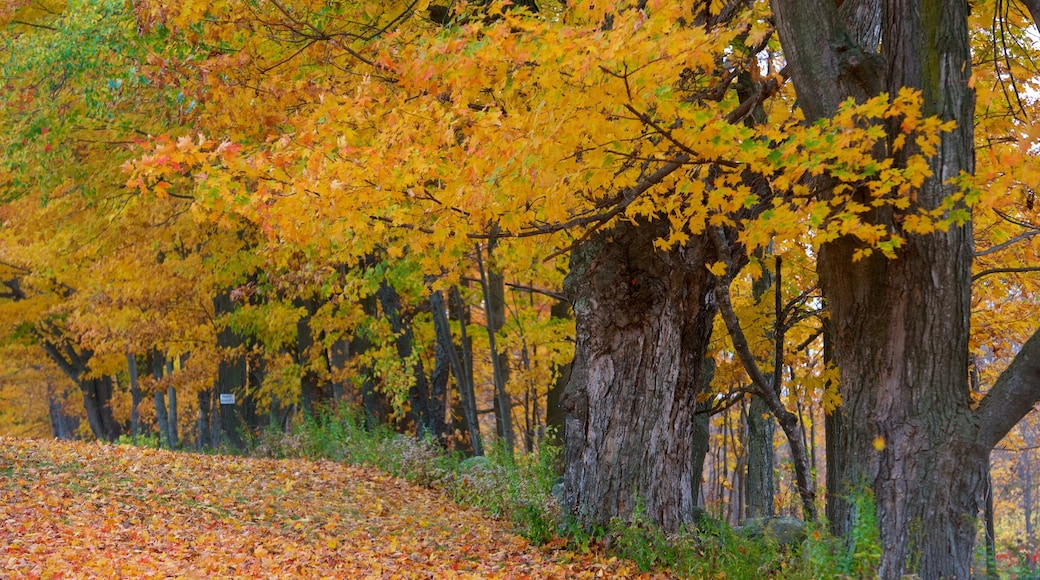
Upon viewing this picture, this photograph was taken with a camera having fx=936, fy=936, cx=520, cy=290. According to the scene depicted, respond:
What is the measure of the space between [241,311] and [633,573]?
9424 mm

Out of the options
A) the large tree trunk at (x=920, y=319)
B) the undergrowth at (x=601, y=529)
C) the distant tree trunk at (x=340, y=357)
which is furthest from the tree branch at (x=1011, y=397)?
the distant tree trunk at (x=340, y=357)

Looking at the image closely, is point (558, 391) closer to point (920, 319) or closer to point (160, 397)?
point (920, 319)


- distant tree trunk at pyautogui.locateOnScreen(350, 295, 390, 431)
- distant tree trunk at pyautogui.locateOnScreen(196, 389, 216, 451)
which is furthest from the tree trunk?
distant tree trunk at pyautogui.locateOnScreen(196, 389, 216, 451)

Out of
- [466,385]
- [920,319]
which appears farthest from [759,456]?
[920,319]

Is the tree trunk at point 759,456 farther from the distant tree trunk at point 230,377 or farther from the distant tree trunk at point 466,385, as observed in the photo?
the distant tree trunk at point 230,377

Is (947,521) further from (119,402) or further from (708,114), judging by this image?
(119,402)

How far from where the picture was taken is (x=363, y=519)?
9164 mm

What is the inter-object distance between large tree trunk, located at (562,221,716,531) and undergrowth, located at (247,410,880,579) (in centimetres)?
32

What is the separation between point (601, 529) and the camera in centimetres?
800

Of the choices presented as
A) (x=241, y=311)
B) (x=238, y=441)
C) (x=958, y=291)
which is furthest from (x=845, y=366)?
(x=238, y=441)

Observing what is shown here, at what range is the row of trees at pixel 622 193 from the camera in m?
5.04

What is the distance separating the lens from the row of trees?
5.04m

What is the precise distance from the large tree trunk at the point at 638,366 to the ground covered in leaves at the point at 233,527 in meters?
0.76

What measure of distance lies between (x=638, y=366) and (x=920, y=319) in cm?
310
